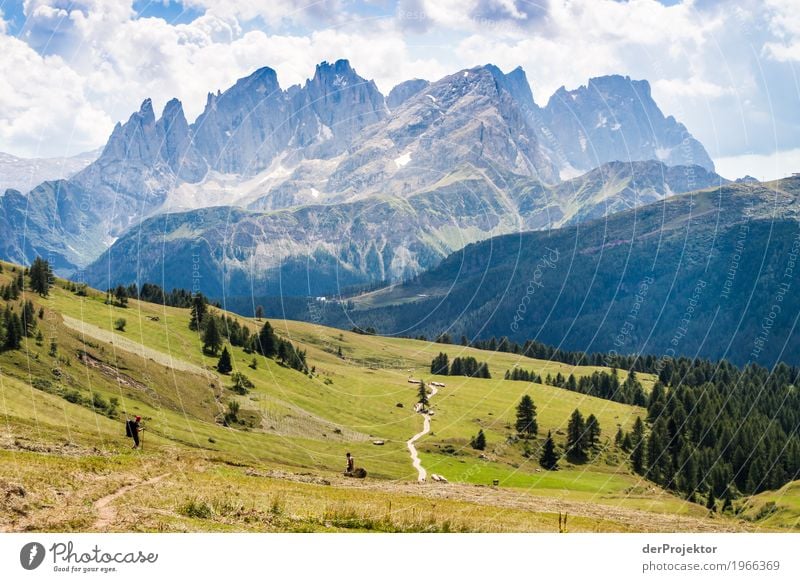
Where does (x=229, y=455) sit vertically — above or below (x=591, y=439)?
above

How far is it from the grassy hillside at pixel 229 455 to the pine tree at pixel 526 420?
3517mm

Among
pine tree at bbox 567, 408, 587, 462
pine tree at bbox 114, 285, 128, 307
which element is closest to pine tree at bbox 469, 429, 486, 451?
pine tree at bbox 567, 408, 587, 462

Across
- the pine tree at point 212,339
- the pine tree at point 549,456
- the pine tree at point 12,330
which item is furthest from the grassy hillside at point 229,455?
the pine tree at point 212,339

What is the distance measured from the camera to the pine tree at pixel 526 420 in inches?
7638

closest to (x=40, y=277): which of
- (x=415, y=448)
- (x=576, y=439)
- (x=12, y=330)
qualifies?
(x=12, y=330)

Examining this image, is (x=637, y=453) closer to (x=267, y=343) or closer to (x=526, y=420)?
(x=526, y=420)

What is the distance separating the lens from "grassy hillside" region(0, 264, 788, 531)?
1721 inches

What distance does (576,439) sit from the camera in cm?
19175

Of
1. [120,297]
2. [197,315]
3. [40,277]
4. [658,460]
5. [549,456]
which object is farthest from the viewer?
[197,315]

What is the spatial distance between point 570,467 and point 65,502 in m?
153

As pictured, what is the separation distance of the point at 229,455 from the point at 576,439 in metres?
117

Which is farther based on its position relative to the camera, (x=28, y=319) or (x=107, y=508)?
(x=28, y=319)
